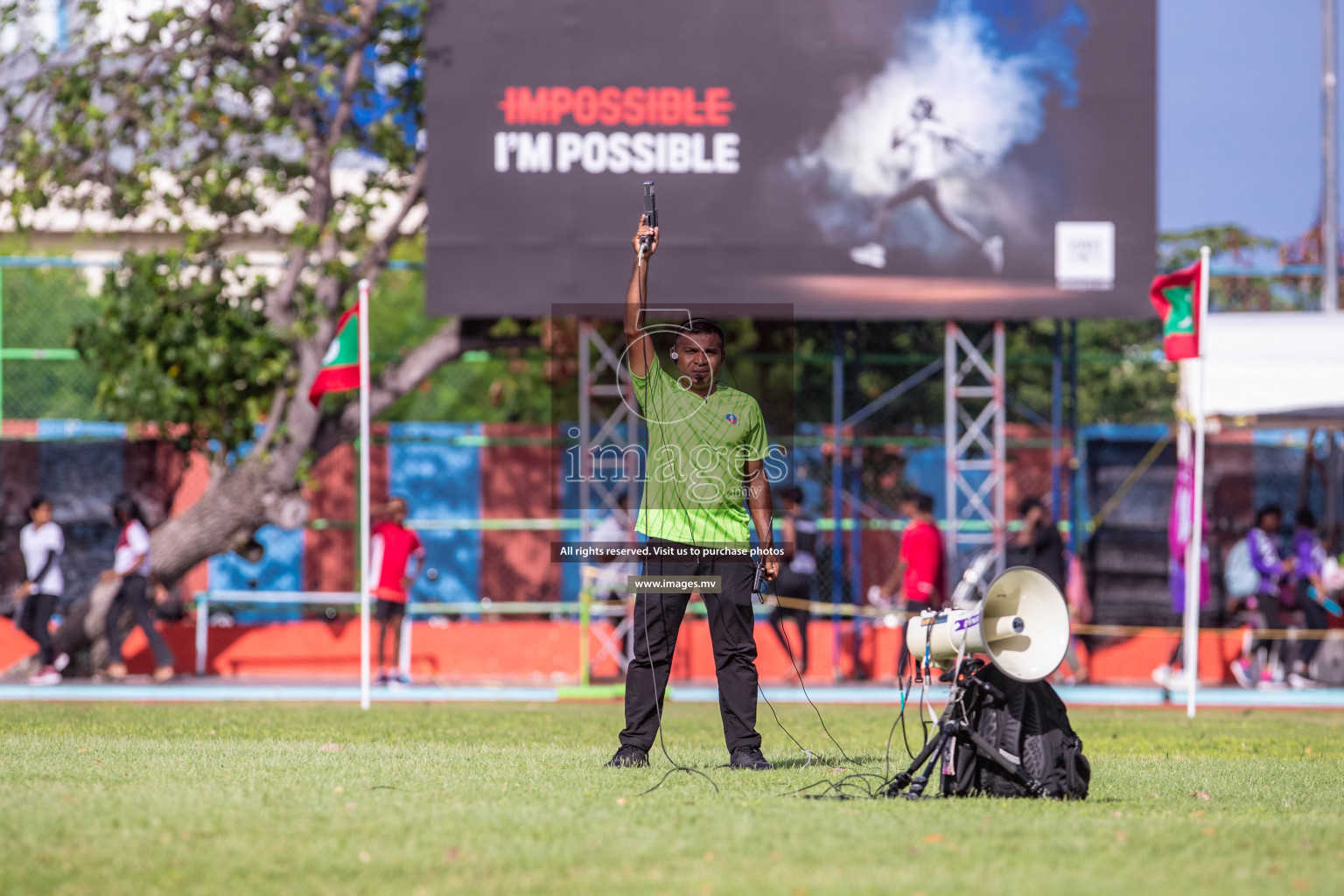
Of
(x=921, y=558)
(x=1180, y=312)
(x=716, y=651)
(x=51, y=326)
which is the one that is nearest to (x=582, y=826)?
(x=716, y=651)

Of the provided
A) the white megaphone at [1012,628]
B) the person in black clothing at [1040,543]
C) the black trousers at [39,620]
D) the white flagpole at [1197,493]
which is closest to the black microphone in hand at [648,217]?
the white megaphone at [1012,628]

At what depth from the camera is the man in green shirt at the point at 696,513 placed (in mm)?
7465

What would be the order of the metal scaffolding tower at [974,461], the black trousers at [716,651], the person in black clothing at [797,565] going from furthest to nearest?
the person in black clothing at [797,565]
the metal scaffolding tower at [974,461]
the black trousers at [716,651]

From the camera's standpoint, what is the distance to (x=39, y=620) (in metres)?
16.0

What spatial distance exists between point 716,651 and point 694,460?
941mm

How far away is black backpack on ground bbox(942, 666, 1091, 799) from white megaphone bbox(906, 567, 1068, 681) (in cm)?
11

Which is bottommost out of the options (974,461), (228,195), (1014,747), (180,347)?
(1014,747)

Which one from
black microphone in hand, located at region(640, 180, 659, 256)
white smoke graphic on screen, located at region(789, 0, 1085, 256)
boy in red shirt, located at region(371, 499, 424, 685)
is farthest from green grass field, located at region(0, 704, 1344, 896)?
white smoke graphic on screen, located at region(789, 0, 1085, 256)

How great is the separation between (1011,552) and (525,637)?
531 cm

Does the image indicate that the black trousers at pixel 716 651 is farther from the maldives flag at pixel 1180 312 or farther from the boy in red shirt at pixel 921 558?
the boy in red shirt at pixel 921 558

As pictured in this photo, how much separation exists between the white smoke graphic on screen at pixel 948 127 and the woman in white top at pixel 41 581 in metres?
8.50

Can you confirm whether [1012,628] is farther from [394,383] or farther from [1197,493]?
[394,383]

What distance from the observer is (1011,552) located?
16.2 meters

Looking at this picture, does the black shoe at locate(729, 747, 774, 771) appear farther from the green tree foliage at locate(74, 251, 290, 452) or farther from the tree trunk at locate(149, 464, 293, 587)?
the tree trunk at locate(149, 464, 293, 587)
